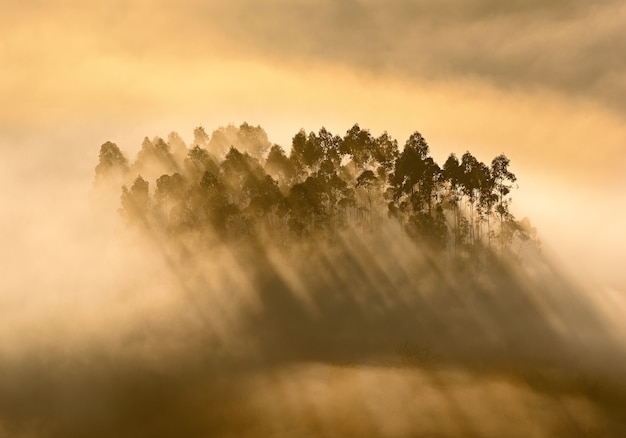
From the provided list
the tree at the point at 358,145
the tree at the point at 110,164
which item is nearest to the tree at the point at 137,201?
the tree at the point at 110,164

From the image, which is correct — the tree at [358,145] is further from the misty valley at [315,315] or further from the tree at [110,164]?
the tree at [110,164]

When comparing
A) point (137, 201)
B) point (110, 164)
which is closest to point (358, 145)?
point (137, 201)

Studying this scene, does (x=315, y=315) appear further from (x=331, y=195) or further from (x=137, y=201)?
(x=137, y=201)

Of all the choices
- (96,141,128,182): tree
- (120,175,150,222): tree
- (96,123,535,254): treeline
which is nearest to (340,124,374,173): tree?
(96,123,535,254): treeline

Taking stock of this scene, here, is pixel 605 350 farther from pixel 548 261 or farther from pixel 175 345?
pixel 175 345

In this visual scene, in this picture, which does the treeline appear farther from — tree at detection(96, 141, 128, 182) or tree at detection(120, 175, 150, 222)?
tree at detection(96, 141, 128, 182)

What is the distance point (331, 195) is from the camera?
105m

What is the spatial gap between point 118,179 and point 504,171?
2958 inches

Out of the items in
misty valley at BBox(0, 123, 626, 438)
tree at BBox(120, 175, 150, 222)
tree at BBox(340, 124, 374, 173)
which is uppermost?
tree at BBox(120, 175, 150, 222)

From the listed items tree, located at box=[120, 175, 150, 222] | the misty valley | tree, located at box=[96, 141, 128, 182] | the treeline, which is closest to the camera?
the misty valley

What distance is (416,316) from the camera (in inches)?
3642

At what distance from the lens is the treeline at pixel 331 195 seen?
99.7 meters

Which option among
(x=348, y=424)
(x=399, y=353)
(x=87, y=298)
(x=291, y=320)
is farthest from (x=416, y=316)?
(x=87, y=298)

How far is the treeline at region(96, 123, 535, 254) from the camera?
9969 centimetres
